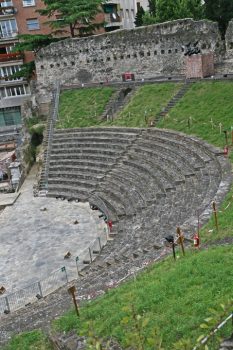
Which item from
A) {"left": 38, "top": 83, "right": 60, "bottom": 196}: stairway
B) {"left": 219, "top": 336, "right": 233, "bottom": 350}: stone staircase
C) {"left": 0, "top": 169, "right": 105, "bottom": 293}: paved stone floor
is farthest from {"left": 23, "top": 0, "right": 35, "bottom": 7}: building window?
{"left": 219, "top": 336, "right": 233, "bottom": 350}: stone staircase

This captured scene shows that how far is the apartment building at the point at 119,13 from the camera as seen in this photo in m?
55.5

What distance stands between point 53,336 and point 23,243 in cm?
1260

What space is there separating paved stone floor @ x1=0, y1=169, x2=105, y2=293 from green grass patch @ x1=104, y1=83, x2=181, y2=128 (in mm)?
8624

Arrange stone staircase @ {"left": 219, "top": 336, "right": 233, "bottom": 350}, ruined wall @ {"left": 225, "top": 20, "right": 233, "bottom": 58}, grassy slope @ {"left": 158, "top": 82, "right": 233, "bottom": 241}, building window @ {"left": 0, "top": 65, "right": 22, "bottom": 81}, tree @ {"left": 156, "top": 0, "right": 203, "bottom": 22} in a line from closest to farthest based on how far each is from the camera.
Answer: stone staircase @ {"left": 219, "top": 336, "right": 233, "bottom": 350}, grassy slope @ {"left": 158, "top": 82, "right": 233, "bottom": 241}, ruined wall @ {"left": 225, "top": 20, "right": 233, "bottom": 58}, tree @ {"left": 156, "top": 0, "right": 203, "bottom": 22}, building window @ {"left": 0, "top": 65, "right": 22, "bottom": 81}

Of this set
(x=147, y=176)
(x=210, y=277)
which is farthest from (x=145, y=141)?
(x=210, y=277)

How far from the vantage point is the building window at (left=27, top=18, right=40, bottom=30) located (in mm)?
50766

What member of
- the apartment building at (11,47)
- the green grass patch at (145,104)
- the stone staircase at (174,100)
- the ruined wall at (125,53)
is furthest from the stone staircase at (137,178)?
the apartment building at (11,47)

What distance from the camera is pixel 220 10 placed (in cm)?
4759

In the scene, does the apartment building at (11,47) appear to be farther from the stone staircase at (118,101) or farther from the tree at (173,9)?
the stone staircase at (118,101)

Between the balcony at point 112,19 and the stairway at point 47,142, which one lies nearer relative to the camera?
the stairway at point 47,142

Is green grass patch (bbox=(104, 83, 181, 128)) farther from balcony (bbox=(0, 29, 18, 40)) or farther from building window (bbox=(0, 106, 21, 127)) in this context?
balcony (bbox=(0, 29, 18, 40))

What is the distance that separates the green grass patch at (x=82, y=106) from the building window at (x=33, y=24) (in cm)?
1388

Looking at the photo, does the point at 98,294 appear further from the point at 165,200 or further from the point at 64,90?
the point at 64,90

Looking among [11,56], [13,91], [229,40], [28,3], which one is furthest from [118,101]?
[28,3]
